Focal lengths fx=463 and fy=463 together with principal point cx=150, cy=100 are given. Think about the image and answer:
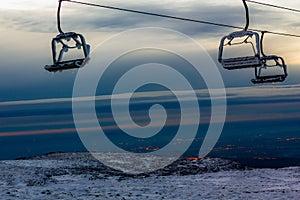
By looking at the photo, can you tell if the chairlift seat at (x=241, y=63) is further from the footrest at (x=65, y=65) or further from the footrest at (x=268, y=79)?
the footrest at (x=65, y=65)

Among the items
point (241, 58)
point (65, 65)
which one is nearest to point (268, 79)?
point (241, 58)

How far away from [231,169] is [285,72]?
2224cm

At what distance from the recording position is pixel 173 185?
91.8ft

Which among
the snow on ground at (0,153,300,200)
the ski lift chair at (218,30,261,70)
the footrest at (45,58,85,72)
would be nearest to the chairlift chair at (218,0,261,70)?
the ski lift chair at (218,30,261,70)

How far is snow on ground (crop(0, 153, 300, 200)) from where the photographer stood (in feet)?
78.2

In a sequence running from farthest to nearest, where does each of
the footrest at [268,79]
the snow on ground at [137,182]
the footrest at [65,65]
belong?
the snow on ground at [137,182], the footrest at [268,79], the footrest at [65,65]

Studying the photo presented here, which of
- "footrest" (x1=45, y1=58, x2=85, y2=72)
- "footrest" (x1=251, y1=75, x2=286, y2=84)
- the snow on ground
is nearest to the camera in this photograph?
"footrest" (x1=45, y1=58, x2=85, y2=72)

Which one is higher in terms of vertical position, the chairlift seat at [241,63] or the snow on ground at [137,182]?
the chairlift seat at [241,63]

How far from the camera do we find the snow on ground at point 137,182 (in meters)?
23.8

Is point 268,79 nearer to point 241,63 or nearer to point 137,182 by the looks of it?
point 241,63

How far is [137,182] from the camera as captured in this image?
2959cm

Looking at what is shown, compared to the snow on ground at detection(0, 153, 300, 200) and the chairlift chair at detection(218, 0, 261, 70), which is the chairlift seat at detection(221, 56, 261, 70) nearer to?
the chairlift chair at detection(218, 0, 261, 70)

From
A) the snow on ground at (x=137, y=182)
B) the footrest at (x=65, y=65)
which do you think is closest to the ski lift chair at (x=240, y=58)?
the footrest at (x=65, y=65)

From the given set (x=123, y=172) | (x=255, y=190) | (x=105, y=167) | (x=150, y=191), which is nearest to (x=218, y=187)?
(x=255, y=190)
